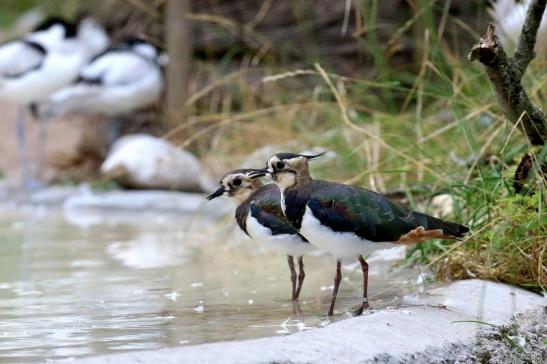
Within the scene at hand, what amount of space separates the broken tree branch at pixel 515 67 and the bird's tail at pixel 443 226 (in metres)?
0.50

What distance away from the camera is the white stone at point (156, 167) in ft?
29.3

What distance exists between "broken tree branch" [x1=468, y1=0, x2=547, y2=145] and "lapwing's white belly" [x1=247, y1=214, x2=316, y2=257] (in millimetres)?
1019

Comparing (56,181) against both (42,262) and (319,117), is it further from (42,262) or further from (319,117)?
(42,262)

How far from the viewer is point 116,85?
415 inches

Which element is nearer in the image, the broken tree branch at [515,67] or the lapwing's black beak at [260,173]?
the broken tree branch at [515,67]

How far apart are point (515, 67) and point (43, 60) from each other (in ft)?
24.2

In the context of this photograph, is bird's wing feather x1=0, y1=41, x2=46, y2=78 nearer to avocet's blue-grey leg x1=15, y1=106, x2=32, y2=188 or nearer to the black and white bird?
avocet's blue-grey leg x1=15, y1=106, x2=32, y2=188

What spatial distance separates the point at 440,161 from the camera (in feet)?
18.3

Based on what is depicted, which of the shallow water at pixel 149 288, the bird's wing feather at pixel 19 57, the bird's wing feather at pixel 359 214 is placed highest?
the bird's wing feather at pixel 19 57

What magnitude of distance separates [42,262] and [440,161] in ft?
7.67

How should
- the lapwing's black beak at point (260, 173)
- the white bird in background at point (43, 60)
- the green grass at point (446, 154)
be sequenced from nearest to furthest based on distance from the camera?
the lapwing's black beak at point (260, 173)
the green grass at point (446, 154)
the white bird in background at point (43, 60)

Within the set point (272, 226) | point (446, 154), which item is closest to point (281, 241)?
point (272, 226)

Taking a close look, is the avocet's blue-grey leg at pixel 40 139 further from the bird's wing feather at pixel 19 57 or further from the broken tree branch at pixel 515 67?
the broken tree branch at pixel 515 67

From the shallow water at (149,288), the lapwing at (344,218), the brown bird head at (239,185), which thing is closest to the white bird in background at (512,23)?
the shallow water at (149,288)
